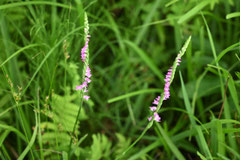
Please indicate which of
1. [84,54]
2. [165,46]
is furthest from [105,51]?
[84,54]

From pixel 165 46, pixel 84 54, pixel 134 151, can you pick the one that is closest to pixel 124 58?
pixel 165 46

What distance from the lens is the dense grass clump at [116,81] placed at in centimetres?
143

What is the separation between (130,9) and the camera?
230 centimetres

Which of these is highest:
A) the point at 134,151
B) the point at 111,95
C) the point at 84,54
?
the point at 84,54

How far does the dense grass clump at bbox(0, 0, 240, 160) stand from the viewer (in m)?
1.43

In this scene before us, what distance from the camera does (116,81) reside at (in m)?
2.13

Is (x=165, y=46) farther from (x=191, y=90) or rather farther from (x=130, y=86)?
(x=191, y=90)

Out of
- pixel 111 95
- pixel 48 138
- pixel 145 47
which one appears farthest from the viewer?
pixel 145 47

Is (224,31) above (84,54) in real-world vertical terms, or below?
below

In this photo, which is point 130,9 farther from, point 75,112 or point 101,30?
point 75,112

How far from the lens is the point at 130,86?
2127mm

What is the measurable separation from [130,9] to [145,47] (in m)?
0.37

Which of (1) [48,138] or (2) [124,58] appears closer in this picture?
(1) [48,138]

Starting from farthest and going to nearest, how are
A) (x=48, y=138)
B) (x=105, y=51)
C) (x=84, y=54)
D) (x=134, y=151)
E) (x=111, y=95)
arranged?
1. (x=105, y=51)
2. (x=111, y=95)
3. (x=134, y=151)
4. (x=48, y=138)
5. (x=84, y=54)
